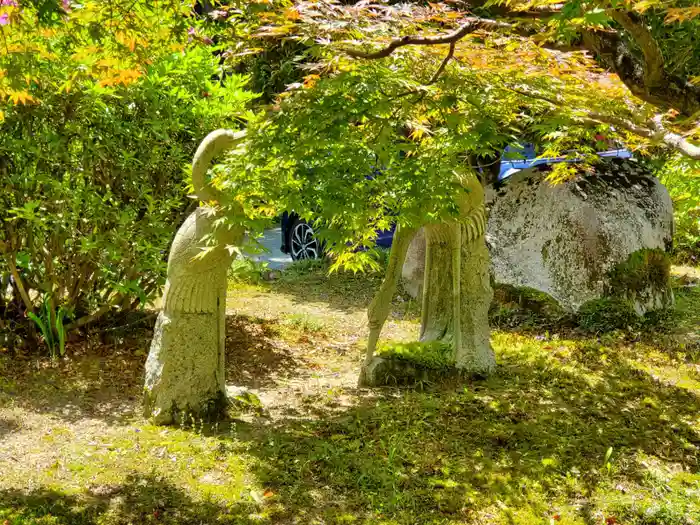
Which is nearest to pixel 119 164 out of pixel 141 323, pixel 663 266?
pixel 141 323

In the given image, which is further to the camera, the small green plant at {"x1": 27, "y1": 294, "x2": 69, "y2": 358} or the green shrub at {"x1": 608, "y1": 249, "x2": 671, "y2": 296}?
the green shrub at {"x1": 608, "y1": 249, "x2": 671, "y2": 296}

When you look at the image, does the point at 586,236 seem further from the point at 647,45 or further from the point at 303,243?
the point at 303,243

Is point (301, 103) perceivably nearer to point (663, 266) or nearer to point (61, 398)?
point (61, 398)

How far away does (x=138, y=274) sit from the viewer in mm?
6508

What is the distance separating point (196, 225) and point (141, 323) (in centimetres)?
288

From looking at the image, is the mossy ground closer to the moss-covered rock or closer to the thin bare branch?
the moss-covered rock

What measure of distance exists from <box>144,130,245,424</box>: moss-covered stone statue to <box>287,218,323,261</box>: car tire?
268 inches

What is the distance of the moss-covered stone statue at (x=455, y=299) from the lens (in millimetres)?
6152

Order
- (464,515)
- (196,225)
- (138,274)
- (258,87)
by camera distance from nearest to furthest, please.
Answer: (464,515) → (196,225) → (138,274) → (258,87)

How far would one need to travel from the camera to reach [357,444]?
5000mm

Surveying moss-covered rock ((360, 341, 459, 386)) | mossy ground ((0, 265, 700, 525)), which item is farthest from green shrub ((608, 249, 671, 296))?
moss-covered rock ((360, 341, 459, 386))

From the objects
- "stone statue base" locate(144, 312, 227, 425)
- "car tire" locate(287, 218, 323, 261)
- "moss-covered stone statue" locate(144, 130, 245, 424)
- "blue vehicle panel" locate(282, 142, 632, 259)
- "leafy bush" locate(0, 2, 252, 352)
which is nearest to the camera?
"moss-covered stone statue" locate(144, 130, 245, 424)

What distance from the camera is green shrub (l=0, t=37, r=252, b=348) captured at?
6.06 metres

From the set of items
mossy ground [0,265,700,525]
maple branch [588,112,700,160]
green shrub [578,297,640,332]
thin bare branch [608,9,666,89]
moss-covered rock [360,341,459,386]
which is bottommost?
mossy ground [0,265,700,525]
